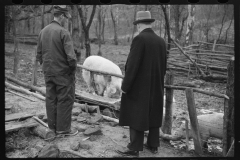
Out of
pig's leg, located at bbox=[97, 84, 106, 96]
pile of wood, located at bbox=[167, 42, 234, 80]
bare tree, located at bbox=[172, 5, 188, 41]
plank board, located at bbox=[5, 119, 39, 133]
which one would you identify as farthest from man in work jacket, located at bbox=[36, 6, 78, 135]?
bare tree, located at bbox=[172, 5, 188, 41]

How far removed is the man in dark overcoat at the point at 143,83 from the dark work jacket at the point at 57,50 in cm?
100

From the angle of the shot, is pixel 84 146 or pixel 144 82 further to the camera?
pixel 84 146

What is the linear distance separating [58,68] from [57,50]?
0.28 m

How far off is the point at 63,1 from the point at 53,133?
6.62 feet

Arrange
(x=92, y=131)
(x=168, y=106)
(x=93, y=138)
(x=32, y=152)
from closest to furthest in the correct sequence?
(x=32, y=152) → (x=93, y=138) → (x=92, y=131) → (x=168, y=106)

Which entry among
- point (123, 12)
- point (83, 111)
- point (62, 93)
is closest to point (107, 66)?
point (83, 111)

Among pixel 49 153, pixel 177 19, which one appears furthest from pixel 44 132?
pixel 177 19

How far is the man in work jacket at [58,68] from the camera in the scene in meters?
3.60

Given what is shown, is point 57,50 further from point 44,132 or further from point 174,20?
point 174,20

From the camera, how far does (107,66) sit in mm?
7254

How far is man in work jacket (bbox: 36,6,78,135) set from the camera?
3.60 metres

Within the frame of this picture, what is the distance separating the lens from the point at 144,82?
316 cm

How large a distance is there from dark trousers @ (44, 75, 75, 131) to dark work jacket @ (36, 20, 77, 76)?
129 mm

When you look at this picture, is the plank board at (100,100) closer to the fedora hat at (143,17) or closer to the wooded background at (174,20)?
the fedora hat at (143,17)
